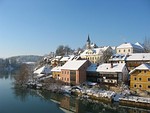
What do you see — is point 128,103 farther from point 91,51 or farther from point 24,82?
point 91,51

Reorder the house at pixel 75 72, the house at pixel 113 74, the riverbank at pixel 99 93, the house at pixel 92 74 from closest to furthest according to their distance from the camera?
the riverbank at pixel 99 93
the house at pixel 113 74
the house at pixel 92 74
the house at pixel 75 72

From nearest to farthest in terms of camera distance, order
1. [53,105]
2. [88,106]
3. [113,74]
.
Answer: [88,106] → [53,105] → [113,74]

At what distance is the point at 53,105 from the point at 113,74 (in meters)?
12.3

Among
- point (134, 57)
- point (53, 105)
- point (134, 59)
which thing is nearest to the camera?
point (53, 105)

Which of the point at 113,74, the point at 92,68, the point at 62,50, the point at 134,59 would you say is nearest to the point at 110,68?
the point at 113,74

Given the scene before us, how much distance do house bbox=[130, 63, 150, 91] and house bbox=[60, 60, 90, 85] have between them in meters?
9.94

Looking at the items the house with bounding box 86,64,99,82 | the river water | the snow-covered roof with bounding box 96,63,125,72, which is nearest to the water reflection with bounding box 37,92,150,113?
the river water

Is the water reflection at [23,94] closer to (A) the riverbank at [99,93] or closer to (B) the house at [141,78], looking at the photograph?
(A) the riverbank at [99,93]

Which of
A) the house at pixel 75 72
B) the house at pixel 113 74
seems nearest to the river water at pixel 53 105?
the house at pixel 75 72

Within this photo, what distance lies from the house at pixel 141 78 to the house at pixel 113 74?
8.23 ft

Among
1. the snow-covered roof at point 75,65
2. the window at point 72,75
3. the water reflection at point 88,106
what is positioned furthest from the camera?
the snow-covered roof at point 75,65

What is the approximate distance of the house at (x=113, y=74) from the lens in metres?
34.6

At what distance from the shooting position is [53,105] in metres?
28.0

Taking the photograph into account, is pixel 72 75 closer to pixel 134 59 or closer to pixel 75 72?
pixel 75 72
